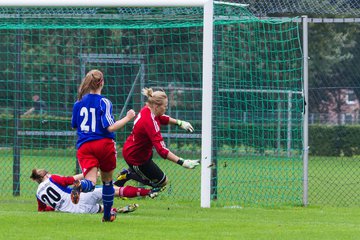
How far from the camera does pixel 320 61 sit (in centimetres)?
2977

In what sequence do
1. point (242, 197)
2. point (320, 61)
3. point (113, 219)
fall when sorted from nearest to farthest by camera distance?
point (113, 219) → point (242, 197) → point (320, 61)

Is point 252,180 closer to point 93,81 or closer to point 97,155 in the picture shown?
point 97,155

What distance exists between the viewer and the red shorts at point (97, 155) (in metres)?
10.7

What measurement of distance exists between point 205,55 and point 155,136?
181 centimetres

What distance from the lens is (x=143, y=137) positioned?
485 inches

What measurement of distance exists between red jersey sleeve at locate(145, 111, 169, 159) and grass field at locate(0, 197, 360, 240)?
0.81m

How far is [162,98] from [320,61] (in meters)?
18.2

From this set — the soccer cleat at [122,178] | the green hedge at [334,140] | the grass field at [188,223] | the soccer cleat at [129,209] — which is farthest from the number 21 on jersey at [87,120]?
the green hedge at [334,140]

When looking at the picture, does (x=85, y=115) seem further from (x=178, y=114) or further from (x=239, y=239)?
(x=178, y=114)

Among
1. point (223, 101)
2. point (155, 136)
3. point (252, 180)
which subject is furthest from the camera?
→ point (252, 180)

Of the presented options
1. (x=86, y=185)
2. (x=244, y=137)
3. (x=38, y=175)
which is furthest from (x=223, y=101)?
(x=86, y=185)

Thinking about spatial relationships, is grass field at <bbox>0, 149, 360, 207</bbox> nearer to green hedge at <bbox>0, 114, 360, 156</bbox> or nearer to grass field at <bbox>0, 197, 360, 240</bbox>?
green hedge at <bbox>0, 114, 360, 156</bbox>

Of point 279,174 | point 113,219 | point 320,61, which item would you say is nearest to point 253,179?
point 279,174

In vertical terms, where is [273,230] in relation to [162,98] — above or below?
below
